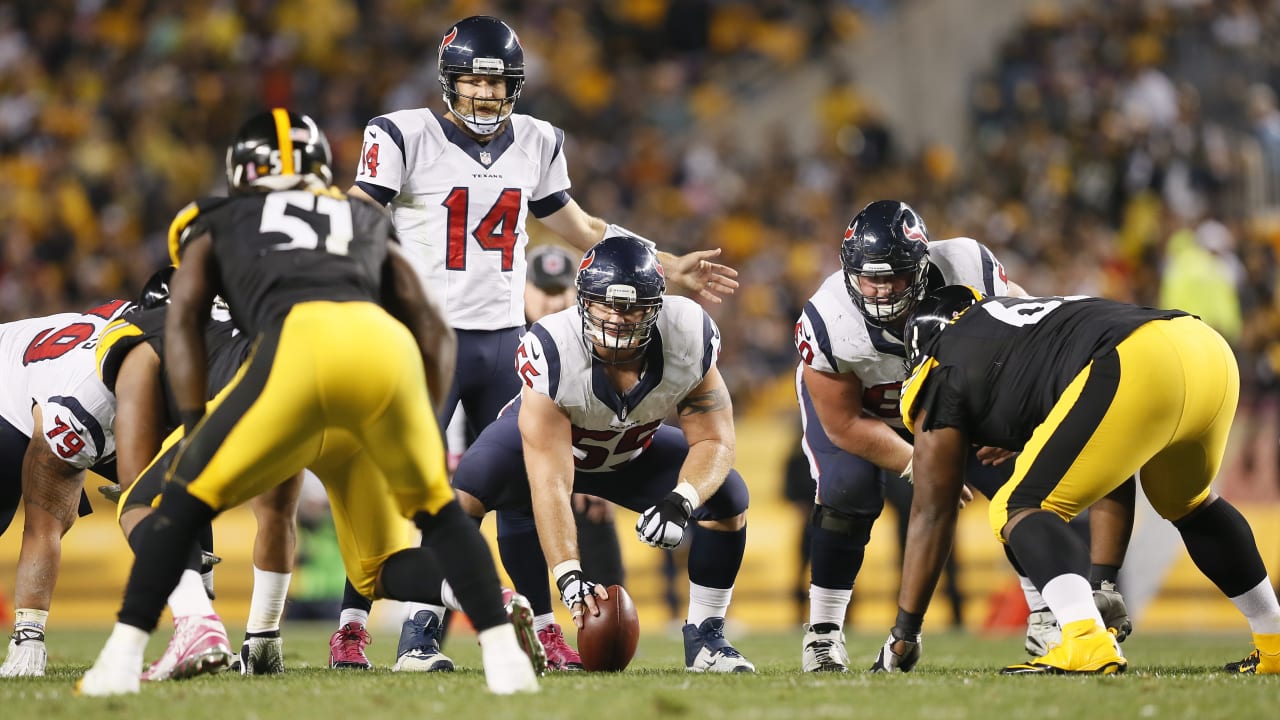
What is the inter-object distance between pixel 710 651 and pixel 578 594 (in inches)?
31.9

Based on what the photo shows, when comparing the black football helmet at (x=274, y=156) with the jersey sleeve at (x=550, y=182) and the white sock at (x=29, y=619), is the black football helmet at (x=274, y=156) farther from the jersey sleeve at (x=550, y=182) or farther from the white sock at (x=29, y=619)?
the white sock at (x=29, y=619)

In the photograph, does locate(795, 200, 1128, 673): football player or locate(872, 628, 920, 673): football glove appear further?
locate(795, 200, 1128, 673): football player

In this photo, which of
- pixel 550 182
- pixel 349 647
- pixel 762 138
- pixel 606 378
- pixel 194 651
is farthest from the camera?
pixel 762 138

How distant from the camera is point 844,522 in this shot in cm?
625

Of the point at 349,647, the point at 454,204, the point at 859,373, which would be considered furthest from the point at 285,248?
the point at 859,373

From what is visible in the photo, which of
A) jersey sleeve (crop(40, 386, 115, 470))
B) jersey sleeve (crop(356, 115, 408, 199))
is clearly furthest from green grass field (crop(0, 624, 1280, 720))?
jersey sleeve (crop(356, 115, 408, 199))

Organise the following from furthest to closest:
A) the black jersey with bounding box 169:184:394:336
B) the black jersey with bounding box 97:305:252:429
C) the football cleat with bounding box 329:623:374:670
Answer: the football cleat with bounding box 329:623:374:670, the black jersey with bounding box 97:305:252:429, the black jersey with bounding box 169:184:394:336

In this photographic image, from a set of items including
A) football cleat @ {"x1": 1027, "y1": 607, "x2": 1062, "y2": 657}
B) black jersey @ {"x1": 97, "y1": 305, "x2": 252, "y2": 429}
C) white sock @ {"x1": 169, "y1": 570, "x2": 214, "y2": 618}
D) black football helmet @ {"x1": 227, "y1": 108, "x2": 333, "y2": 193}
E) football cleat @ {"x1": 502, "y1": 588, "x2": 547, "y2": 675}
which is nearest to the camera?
black football helmet @ {"x1": 227, "y1": 108, "x2": 333, "y2": 193}

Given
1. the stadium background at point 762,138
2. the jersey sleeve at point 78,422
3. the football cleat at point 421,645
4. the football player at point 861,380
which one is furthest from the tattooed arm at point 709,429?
the stadium background at point 762,138

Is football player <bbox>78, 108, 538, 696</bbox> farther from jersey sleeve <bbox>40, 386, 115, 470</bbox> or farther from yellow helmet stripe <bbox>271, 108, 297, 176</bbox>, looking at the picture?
jersey sleeve <bbox>40, 386, 115, 470</bbox>

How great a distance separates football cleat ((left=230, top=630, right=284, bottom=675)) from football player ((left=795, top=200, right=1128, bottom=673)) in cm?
209

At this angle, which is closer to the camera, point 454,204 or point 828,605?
point 828,605

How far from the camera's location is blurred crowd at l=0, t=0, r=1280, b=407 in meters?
14.5

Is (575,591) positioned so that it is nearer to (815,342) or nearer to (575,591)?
(575,591)
